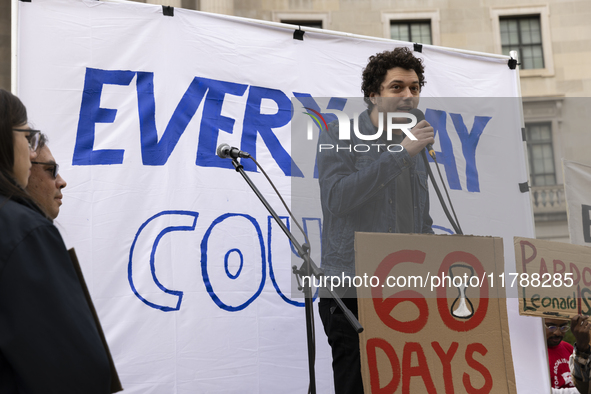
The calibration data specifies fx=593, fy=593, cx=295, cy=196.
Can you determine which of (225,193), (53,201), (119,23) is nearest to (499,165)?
(225,193)

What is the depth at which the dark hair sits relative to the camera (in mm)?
1150

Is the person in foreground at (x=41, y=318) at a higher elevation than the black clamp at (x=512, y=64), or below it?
below

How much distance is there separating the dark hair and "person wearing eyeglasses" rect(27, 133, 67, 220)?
0.20 metres

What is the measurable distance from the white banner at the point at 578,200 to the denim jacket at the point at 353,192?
1883mm

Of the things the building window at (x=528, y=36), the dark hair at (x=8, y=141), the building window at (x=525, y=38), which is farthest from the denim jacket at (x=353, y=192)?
the building window at (x=525, y=38)

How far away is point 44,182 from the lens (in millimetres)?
1458

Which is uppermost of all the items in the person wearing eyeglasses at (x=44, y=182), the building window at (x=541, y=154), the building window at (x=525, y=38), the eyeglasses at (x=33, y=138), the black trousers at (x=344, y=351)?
the building window at (x=525, y=38)

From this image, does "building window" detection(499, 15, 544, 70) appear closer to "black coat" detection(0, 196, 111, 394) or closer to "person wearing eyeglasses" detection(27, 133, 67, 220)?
"person wearing eyeglasses" detection(27, 133, 67, 220)

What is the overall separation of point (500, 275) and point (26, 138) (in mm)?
1821

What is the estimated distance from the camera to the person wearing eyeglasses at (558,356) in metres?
4.29

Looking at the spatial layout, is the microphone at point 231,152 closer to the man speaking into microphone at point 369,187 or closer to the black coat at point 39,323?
the man speaking into microphone at point 369,187

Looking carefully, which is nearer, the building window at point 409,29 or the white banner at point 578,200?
the white banner at point 578,200

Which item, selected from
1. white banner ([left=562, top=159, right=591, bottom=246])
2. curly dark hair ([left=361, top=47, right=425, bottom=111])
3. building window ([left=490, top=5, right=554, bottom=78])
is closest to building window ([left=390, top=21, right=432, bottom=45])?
building window ([left=490, top=5, right=554, bottom=78])

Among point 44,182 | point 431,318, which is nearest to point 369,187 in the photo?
point 431,318
